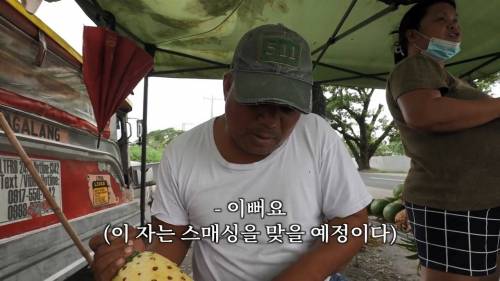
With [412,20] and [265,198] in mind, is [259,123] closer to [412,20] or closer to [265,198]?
[265,198]

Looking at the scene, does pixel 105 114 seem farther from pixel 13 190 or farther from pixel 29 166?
pixel 29 166

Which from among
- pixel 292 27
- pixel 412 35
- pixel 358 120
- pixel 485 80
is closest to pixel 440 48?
pixel 412 35

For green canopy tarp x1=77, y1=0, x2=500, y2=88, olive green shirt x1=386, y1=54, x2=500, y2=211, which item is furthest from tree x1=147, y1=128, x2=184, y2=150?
olive green shirt x1=386, y1=54, x2=500, y2=211

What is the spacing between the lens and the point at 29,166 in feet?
3.29

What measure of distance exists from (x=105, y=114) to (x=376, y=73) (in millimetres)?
2892

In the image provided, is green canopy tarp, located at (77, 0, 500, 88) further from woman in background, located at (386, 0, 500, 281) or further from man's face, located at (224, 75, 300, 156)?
man's face, located at (224, 75, 300, 156)

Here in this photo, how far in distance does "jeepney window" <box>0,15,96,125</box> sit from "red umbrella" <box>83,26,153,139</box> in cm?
21

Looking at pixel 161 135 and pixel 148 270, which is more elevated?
pixel 161 135

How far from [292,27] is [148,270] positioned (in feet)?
8.66

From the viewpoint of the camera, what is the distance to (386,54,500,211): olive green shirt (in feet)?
5.49

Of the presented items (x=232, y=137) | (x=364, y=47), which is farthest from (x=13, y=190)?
(x=364, y=47)

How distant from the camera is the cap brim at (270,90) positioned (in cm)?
105

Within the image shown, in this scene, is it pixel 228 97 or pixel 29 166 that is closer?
pixel 29 166

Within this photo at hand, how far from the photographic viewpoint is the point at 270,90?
106 cm
